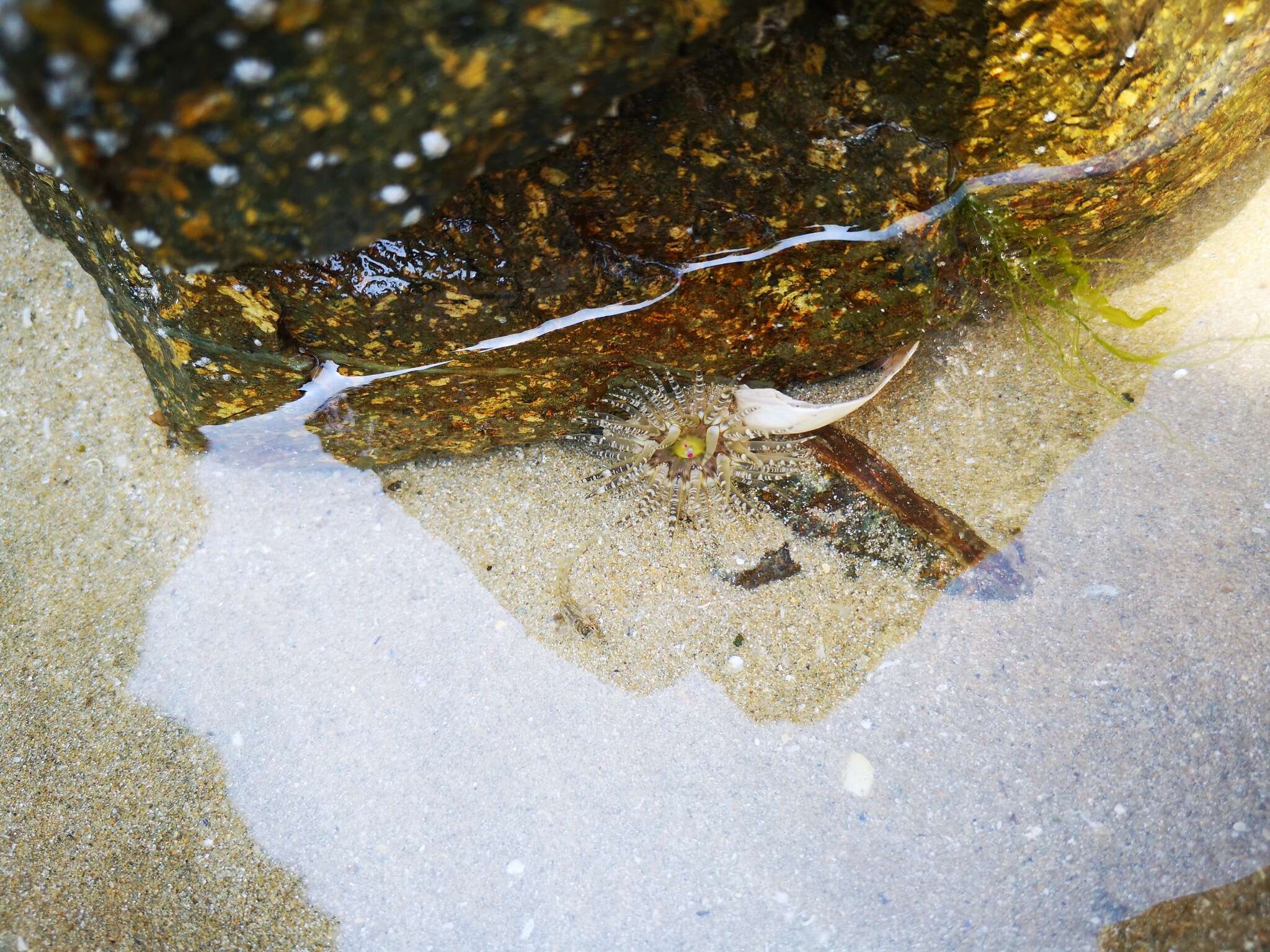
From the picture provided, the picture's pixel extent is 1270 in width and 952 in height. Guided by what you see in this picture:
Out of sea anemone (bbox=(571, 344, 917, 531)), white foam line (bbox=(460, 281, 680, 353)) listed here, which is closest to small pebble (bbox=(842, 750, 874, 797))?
sea anemone (bbox=(571, 344, 917, 531))

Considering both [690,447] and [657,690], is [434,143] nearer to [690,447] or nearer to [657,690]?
[690,447]

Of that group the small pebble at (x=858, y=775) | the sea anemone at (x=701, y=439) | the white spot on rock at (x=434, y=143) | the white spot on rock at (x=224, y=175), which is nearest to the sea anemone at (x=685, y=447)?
the sea anemone at (x=701, y=439)

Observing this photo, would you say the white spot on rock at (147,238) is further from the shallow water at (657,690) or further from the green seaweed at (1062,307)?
the green seaweed at (1062,307)

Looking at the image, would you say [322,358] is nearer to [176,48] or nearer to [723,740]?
[176,48]

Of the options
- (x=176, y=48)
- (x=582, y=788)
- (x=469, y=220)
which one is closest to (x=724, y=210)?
(x=469, y=220)

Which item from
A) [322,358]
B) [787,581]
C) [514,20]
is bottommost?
[787,581]
